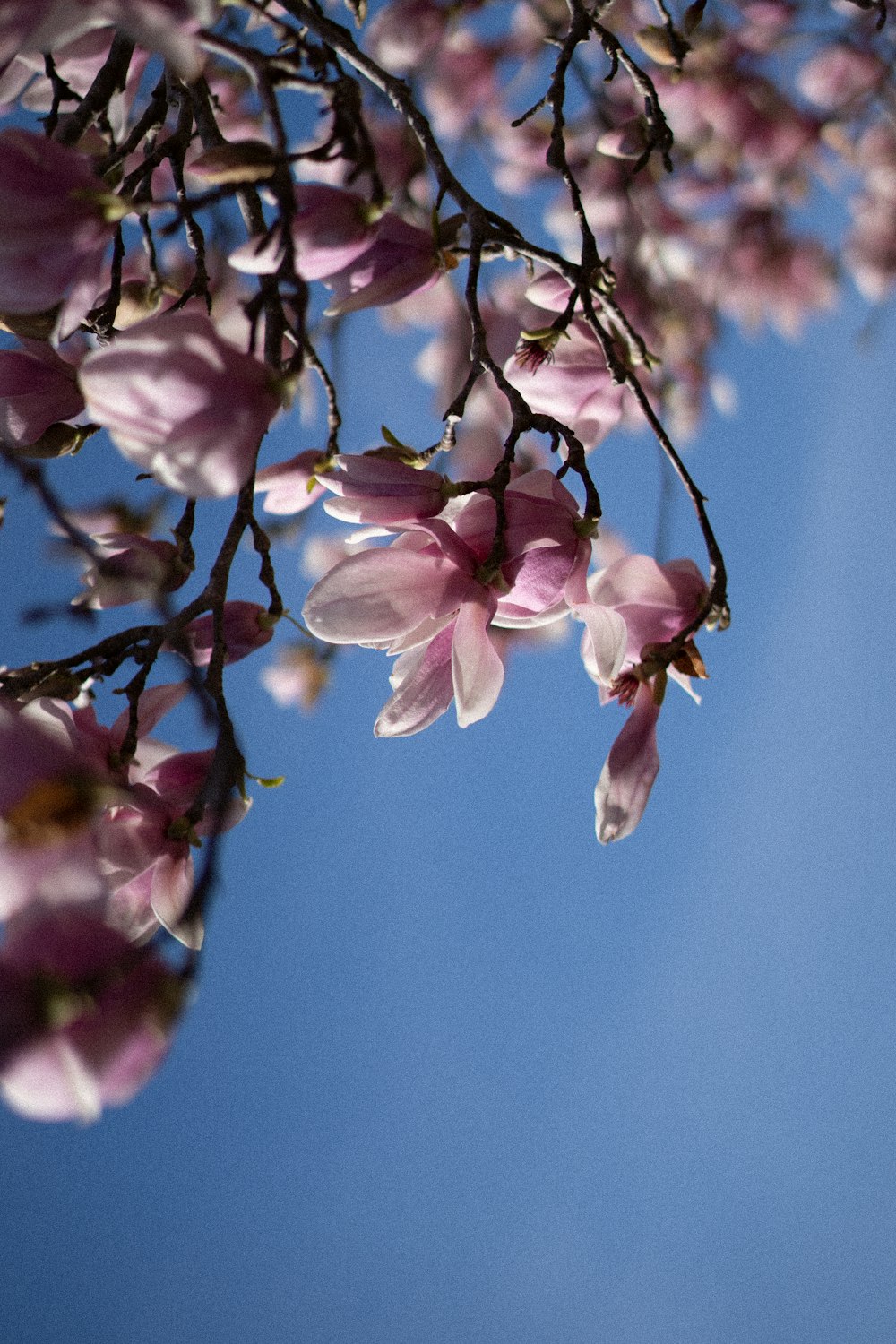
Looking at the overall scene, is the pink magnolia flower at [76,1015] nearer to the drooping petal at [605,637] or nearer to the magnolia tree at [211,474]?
the magnolia tree at [211,474]

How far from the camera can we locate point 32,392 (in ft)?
1.57

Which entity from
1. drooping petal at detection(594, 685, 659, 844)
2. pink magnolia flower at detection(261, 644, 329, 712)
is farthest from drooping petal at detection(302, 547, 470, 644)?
pink magnolia flower at detection(261, 644, 329, 712)

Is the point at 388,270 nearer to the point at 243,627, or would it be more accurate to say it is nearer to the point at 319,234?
the point at 319,234

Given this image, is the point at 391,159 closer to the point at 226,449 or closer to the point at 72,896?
the point at 226,449

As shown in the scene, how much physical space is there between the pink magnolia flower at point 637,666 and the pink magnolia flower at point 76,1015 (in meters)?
0.23

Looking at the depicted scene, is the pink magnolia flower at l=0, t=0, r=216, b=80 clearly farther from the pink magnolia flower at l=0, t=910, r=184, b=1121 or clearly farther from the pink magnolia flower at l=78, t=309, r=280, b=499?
the pink magnolia flower at l=0, t=910, r=184, b=1121

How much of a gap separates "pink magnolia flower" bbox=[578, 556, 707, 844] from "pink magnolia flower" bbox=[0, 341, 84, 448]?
0.27 meters

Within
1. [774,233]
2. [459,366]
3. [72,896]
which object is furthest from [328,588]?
[774,233]

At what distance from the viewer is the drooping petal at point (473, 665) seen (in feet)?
1.48

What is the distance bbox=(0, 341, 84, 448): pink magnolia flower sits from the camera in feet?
1.56

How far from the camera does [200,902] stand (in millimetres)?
309

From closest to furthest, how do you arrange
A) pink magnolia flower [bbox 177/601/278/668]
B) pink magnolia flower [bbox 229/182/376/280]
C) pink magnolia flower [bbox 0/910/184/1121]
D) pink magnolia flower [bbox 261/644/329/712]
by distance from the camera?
pink magnolia flower [bbox 0/910/184/1121] → pink magnolia flower [bbox 229/182/376/280] → pink magnolia flower [bbox 177/601/278/668] → pink magnolia flower [bbox 261/644/329/712]

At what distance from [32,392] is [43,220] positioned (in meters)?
0.12

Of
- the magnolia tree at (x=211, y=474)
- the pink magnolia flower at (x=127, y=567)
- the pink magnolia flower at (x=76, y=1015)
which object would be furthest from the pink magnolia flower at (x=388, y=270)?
the pink magnolia flower at (x=76, y=1015)
